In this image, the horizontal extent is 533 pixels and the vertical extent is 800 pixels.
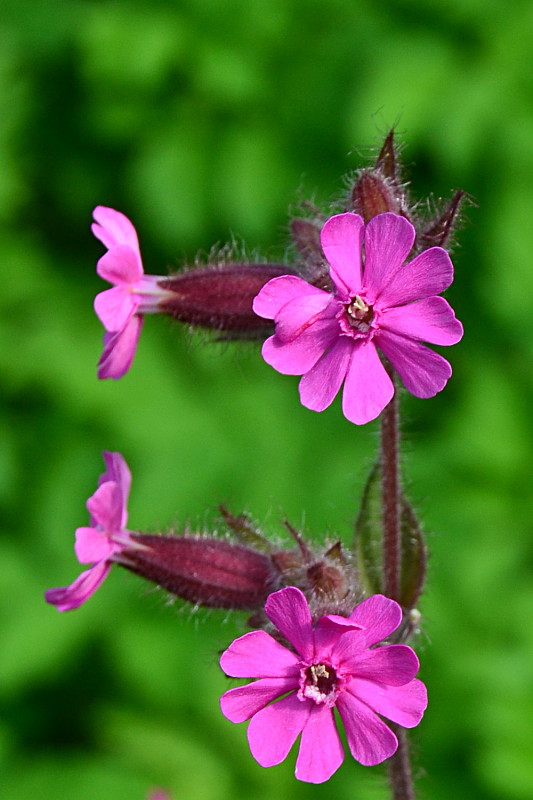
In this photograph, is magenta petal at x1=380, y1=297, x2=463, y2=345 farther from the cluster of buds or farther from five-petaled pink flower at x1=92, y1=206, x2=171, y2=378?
five-petaled pink flower at x1=92, y1=206, x2=171, y2=378

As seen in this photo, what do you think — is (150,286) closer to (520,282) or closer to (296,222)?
(296,222)

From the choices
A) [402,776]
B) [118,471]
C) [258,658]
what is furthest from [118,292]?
[402,776]

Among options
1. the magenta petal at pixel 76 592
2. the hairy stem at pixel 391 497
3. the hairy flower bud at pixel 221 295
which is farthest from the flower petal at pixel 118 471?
the hairy stem at pixel 391 497

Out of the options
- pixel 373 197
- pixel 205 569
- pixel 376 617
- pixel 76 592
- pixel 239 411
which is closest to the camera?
pixel 376 617

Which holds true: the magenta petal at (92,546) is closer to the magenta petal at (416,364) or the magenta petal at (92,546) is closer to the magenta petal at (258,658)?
the magenta petal at (258,658)

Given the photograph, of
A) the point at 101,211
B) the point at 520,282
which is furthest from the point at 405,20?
the point at 101,211

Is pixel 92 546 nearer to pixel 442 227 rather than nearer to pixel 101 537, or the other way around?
pixel 101 537
